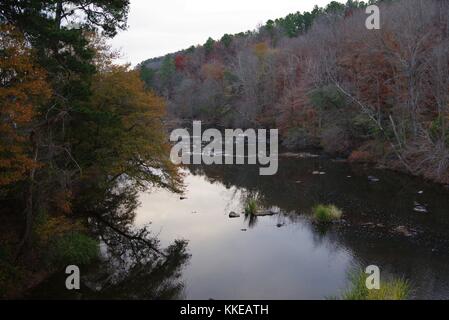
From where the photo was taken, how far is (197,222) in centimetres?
2123

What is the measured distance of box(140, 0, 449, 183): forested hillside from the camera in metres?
31.3

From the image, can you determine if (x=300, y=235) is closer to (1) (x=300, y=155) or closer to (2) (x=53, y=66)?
(2) (x=53, y=66)

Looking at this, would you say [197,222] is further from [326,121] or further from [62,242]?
[326,121]

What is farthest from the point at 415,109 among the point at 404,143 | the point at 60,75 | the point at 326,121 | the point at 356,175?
the point at 60,75

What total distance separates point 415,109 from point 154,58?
162768 millimetres

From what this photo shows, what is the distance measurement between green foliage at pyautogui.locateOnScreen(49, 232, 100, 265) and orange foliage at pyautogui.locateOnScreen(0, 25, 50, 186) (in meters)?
3.28

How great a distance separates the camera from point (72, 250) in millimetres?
15703

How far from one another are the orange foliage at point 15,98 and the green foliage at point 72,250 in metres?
3.28

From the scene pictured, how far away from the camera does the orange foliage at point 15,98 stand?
1180 centimetres

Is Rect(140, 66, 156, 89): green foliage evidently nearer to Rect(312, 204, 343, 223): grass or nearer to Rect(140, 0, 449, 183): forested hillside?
Rect(140, 0, 449, 183): forested hillside

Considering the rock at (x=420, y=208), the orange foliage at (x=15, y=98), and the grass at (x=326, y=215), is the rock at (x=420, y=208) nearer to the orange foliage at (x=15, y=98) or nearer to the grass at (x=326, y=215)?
the grass at (x=326, y=215)

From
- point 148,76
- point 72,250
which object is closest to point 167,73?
point 148,76

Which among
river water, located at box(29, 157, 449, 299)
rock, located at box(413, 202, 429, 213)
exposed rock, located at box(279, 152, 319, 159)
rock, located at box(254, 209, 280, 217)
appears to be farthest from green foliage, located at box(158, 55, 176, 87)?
rock, located at box(413, 202, 429, 213)
